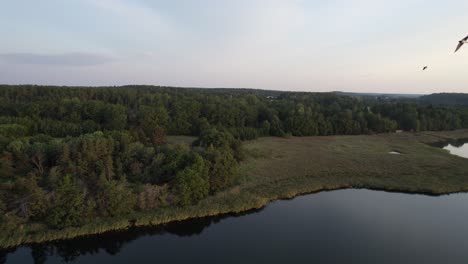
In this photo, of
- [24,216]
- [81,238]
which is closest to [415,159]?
[81,238]

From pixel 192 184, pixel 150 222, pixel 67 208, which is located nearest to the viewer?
pixel 67 208

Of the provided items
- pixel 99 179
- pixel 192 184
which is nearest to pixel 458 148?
pixel 192 184

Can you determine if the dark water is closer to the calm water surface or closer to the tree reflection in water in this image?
the tree reflection in water

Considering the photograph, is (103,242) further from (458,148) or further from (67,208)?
(458,148)

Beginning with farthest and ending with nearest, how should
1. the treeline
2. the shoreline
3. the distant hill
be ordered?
the distant hill
the treeline
the shoreline

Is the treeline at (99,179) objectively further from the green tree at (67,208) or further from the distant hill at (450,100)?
the distant hill at (450,100)

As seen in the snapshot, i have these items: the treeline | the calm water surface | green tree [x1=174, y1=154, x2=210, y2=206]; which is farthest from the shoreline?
the calm water surface
